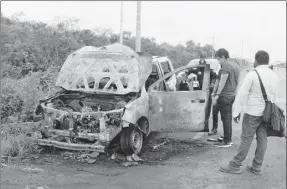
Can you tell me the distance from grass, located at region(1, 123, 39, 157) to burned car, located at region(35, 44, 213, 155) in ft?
0.89

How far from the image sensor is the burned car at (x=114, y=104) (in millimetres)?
5750

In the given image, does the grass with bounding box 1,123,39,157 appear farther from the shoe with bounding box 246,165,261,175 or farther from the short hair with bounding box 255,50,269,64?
the short hair with bounding box 255,50,269,64

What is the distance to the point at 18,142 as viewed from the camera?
602 centimetres

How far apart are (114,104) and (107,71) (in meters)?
0.70

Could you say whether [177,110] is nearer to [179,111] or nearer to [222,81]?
[179,111]

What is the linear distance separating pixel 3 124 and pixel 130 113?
3.18 metres

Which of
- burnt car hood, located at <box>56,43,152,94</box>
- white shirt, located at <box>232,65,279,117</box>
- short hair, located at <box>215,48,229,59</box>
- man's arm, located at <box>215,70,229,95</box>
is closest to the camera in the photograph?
white shirt, located at <box>232,65,279,117</box>

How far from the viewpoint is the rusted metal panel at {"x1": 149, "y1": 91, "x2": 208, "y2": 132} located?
648 centimetres

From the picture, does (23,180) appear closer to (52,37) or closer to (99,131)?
(99,131)

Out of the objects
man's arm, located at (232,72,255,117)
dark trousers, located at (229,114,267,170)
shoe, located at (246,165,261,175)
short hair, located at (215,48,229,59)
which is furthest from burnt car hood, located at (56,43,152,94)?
shoe, located at (246,165,261,175)

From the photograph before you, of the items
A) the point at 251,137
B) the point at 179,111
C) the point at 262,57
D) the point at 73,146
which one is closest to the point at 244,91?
the point at 262,57

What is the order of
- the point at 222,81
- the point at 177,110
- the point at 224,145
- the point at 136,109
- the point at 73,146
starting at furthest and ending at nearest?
1. the point at 224,145
2. the point at 222,81
3. the point at 177,110
4. the point at 136,109
5. the point at 73,146

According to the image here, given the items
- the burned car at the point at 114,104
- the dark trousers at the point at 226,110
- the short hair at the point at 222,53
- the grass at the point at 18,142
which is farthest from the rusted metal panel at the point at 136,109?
the grass at the point at 18,142

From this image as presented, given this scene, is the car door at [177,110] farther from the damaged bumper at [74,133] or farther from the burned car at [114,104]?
the damaged bumper at [74,133]
